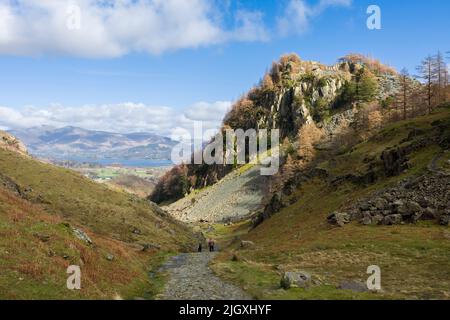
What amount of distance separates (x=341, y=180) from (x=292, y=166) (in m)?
62.8

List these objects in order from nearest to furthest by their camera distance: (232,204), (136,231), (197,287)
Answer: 1. (197,287)
2. (136,231)
3. (232,204)

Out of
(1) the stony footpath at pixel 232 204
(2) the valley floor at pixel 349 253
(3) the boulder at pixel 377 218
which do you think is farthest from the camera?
(1) the stony footpath at pixel 232 204

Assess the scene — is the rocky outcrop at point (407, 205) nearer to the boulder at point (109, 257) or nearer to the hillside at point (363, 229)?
the hillside at point (363, 229)

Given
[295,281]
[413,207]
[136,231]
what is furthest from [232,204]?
[295,281]

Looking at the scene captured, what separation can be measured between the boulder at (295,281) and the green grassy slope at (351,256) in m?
0.71

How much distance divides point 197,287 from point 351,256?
15.6 meters

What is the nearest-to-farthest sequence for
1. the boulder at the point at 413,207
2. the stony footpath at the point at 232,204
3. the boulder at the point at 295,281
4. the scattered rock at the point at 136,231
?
the boulder at the point at 295,281
the boulder at the point at 413,207
the scattered rock at the point at 136,231
the stony footpath at the point at 232,204

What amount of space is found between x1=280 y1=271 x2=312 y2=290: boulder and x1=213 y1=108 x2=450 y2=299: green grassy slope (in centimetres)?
71

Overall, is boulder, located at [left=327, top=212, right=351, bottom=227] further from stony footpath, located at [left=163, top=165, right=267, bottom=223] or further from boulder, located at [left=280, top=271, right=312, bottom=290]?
stony footpath, located at [left=163, top=165, right=267, bottom=223]

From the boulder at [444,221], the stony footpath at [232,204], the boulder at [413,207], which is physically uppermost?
the boulder at [413,207]

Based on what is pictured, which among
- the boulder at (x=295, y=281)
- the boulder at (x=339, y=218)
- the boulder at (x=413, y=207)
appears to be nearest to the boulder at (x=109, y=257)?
the boulder at (x=295, y=281)

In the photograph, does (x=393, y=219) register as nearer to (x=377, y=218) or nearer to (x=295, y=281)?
(x=377, y=218)

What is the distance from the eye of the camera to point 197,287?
104ft

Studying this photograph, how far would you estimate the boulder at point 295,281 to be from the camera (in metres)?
29.1
